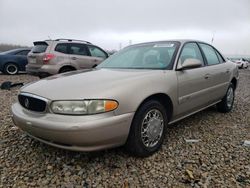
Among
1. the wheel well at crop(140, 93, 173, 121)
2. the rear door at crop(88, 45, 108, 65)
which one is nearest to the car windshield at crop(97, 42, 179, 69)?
the wheel well at crop(140, 93, 173, 121)

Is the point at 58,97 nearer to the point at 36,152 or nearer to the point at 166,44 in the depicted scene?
the point at 36,152

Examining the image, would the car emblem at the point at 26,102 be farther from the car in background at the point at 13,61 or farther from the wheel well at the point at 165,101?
the car in background at the point at 13,61

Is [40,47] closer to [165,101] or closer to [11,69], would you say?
[11,69]

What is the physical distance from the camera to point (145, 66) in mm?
3270

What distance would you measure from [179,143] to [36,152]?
189 cm

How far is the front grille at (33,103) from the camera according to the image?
7.82 feet

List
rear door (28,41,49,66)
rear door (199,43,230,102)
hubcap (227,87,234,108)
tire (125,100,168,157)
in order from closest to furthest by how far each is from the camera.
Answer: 1. tire (125,100,168,157)
2. rear door (199,43,230,102)
3. hubcap (227,87,234,108)
4. rear door (28,41,49,66)

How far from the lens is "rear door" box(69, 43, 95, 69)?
7.60 m

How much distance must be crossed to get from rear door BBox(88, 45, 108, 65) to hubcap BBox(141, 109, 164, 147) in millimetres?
5686

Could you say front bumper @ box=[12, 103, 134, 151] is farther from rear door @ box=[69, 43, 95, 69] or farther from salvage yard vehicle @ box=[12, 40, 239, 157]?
rear door @ box=[69, 43, 95, 69]

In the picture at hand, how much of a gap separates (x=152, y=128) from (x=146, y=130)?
10 cm

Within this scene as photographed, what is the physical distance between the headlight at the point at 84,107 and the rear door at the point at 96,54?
601 centimetres

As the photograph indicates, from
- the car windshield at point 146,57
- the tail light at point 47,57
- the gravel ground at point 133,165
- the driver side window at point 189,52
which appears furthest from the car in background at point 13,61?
the driver side window at point 189,52

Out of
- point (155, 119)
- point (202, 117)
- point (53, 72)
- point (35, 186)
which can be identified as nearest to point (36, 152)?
point (35, 186)
